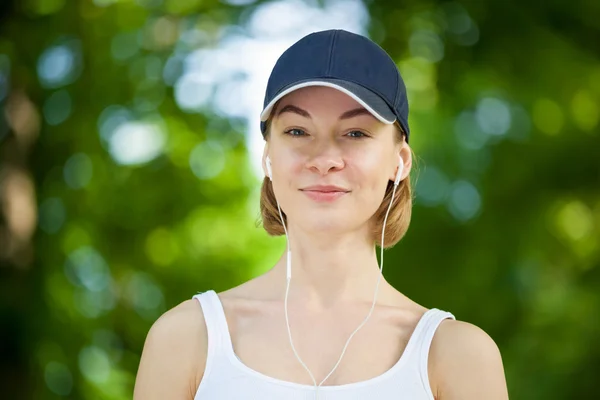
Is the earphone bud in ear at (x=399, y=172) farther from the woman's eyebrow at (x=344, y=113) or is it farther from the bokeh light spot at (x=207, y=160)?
the bokeh light spot at (x=207, y=160)

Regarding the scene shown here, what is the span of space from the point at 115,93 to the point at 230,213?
1318 millimetres

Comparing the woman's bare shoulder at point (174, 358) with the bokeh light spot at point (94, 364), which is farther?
the bokeh light spot at point (94, 364)

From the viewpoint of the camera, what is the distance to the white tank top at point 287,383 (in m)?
1.97

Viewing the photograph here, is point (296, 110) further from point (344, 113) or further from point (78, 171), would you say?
point (78, 171)

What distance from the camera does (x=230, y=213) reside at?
7.39m

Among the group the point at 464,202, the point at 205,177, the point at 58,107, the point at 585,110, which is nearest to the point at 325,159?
the point at 464,202

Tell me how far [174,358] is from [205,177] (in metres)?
5.31

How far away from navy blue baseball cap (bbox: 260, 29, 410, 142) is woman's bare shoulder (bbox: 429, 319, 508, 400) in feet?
1.69

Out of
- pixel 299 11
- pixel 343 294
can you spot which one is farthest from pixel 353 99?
pixel 299 11

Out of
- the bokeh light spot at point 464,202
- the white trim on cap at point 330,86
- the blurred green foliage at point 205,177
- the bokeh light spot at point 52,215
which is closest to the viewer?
the white trim on cap at point 330,86

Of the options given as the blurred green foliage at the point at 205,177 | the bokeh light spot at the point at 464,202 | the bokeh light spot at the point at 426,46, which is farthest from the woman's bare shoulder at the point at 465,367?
the bokeh light spot at the point at 426,46

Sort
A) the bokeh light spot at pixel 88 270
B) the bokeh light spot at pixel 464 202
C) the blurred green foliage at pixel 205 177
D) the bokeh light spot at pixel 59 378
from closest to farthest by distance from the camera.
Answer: the blurred green foliage at pixel 205 177 < the bokeh light spot at pixel 464 202 < the bokeh light spot at pixel 59 378 < the bokeh light spot at pixel 88 270

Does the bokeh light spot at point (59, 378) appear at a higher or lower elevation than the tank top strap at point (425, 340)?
lower

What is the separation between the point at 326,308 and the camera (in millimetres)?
2148
